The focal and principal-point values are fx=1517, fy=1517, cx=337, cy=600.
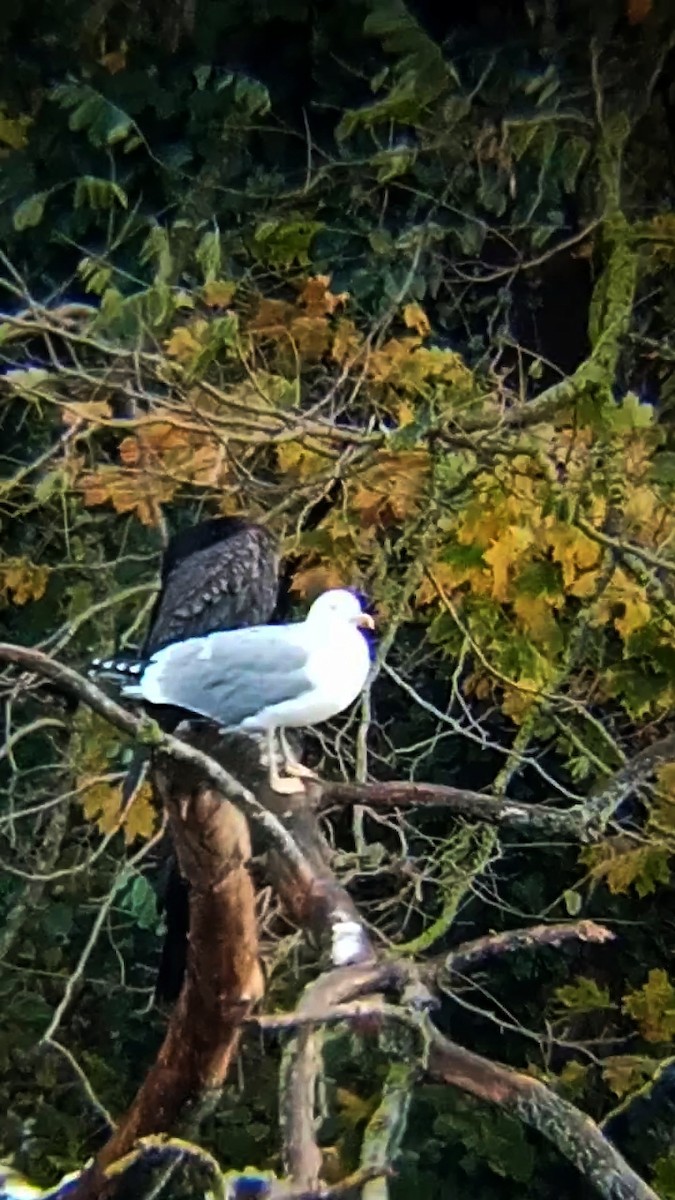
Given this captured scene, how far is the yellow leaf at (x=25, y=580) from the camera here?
1.42 m

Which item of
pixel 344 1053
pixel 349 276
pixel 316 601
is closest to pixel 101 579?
pixel 316 601

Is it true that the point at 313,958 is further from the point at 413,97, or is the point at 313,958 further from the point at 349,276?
the point at 413,97

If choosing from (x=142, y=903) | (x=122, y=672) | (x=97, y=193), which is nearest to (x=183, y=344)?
(x=97, y=193)

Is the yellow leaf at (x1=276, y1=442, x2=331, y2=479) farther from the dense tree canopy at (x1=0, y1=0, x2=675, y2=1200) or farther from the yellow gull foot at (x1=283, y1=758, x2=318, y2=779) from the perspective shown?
the yellow gull foot at (x1=283, y1=758, x2=318, y2=779)

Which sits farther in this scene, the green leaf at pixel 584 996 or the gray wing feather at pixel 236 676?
the green leaf at pixel 584 996

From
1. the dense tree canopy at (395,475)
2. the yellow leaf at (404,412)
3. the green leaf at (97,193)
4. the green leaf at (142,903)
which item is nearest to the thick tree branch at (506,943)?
the dense tree canopy at (395,475)

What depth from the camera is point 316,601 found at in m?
1.33

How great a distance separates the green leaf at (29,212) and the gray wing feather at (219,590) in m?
0.35

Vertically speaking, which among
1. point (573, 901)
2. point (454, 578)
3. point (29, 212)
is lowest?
point (573, 901)

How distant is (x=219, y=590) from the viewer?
1328 millimetres

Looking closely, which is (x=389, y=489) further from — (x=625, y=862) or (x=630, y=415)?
(x=625, y=862)

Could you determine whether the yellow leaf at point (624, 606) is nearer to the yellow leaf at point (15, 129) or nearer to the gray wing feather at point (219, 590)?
the gray wing feather at point (219, 590)

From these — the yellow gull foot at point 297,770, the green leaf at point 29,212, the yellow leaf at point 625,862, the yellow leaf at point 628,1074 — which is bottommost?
the yellow leaf at point 628,1074

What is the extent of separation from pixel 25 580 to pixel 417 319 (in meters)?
0.44
